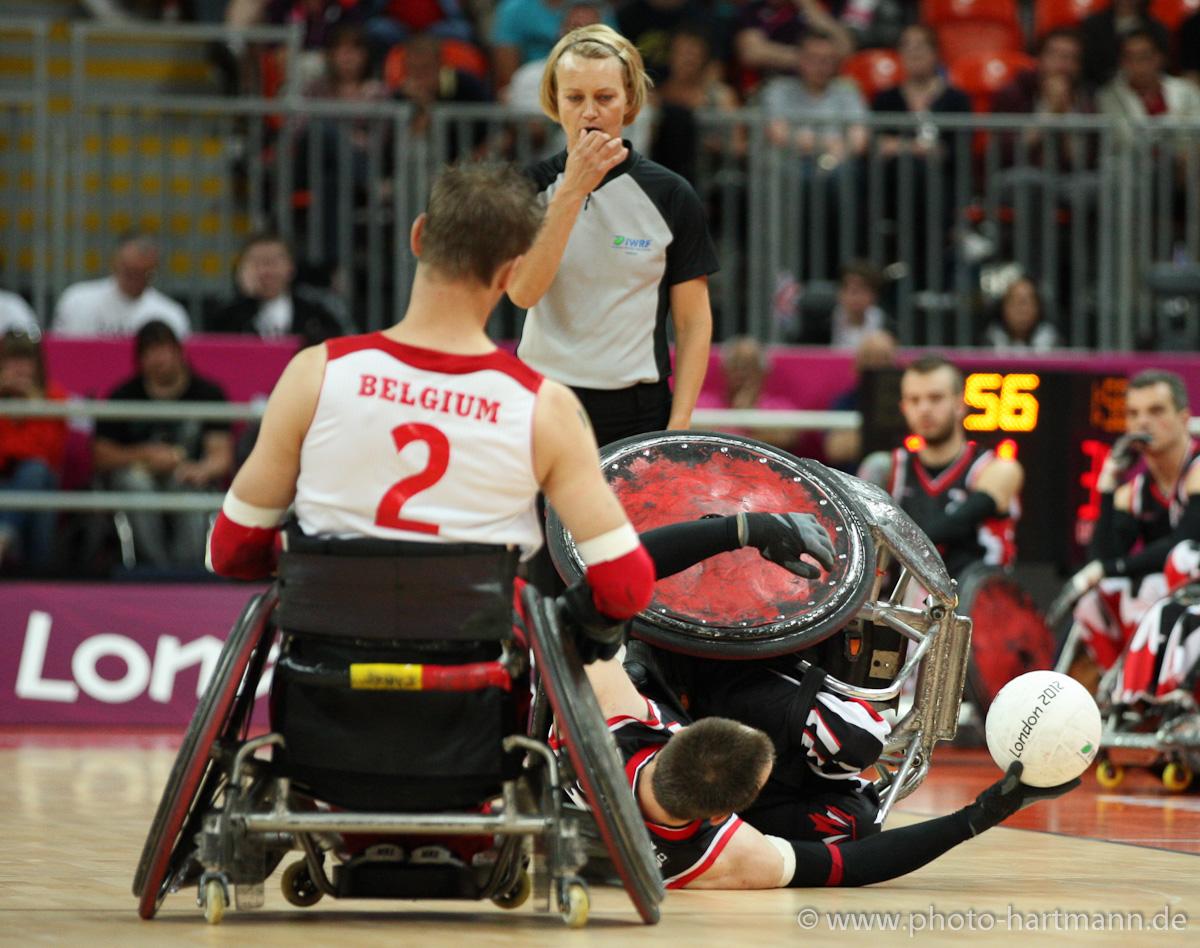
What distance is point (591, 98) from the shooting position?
6203 millimetres

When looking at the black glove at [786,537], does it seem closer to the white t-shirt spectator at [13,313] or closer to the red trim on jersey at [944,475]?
the red trim on jersey at [944,475]

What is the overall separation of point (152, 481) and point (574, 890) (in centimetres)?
784

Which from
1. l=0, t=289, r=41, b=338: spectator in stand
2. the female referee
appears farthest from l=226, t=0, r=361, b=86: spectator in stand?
the female referee

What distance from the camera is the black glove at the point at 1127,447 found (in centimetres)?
963

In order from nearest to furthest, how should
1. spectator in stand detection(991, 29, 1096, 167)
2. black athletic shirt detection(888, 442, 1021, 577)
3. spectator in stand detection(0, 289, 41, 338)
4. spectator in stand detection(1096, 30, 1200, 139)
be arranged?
black athletic shirt detection(888, 442, 1021, 577) < spectator in stand detection(0, 289, 41, 338) < spectator in stand detection(991, 29, 1096, 167) < spectator in stand detection(1096, 30, 1200, 139)

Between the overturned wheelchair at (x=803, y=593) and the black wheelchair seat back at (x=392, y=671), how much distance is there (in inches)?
42.9

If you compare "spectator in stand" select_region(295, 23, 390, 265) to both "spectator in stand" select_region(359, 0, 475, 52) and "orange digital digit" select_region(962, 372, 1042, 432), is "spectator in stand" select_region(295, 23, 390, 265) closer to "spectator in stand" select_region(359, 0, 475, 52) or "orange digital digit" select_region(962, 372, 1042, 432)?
"spectator in stand" select_region(359, 0, 475, 52)

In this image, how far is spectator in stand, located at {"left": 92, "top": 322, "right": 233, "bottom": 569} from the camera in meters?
11.7

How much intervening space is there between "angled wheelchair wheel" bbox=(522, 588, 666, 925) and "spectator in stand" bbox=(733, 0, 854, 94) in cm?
1128

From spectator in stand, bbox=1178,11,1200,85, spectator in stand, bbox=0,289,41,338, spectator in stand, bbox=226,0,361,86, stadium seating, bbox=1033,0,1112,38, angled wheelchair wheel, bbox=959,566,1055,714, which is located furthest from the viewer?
stadium seating, bbox=1033,0,1112,38

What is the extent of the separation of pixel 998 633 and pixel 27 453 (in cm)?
537

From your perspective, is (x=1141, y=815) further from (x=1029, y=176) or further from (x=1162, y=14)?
(x=1162, y=14)

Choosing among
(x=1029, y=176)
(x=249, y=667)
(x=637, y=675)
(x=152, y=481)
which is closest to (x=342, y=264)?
(x=152, y=481)

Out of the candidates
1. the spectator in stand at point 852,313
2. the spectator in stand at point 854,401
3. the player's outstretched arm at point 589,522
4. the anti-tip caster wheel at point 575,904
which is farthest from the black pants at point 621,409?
the spectator in stand at point 852,313
